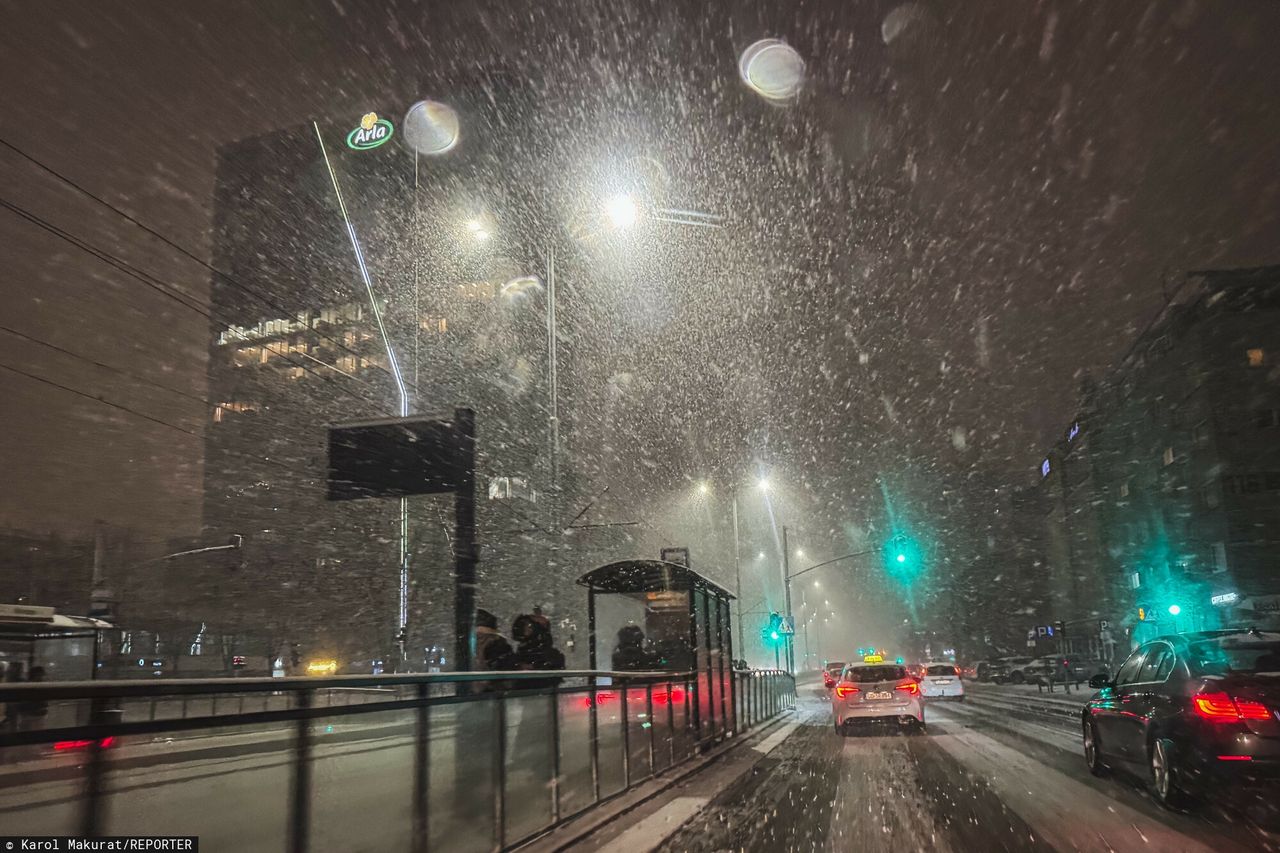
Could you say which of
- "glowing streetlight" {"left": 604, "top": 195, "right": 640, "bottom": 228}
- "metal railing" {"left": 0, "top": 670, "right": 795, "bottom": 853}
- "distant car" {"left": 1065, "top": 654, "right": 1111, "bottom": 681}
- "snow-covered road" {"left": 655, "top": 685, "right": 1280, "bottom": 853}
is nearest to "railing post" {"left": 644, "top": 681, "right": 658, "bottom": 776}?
"snow-covered road" {"left": 655, "top": 685, "right": 1280, "bottom": 853}

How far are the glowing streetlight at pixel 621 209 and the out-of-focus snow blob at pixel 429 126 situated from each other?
55.4 meters

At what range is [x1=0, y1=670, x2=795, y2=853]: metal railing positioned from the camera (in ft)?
10.2

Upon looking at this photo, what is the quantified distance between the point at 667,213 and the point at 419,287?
49.2 meters

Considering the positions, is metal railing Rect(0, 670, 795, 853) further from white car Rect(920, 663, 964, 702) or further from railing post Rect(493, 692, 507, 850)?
white car Rect(920, 663, 964, 702)

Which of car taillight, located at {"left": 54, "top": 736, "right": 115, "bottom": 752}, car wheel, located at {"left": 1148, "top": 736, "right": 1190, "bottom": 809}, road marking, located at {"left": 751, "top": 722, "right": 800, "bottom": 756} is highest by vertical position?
car taillight, located at {"left": 54, "top": 736, "right": 115, "bottom": 752}

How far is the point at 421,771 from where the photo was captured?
17.9ft

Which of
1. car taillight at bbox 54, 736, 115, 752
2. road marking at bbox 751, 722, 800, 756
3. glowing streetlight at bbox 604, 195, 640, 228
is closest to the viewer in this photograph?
car taillight at bbox 54, 736, 115, 752

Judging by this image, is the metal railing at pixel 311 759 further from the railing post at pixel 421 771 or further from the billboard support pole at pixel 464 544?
the billboard support pole at pixel 464 544

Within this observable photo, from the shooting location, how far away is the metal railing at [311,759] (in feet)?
10.2

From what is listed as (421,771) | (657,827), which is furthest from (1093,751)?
(421,771)

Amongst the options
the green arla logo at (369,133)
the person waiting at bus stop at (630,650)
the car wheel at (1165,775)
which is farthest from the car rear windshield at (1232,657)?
the green arla logo at (369,133)

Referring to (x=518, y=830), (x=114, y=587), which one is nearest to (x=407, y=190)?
(x=114, y=587)

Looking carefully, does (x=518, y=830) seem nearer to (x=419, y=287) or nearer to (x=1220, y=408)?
(x=1220, y=408)

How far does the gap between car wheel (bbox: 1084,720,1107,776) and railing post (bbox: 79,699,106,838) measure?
975cm
